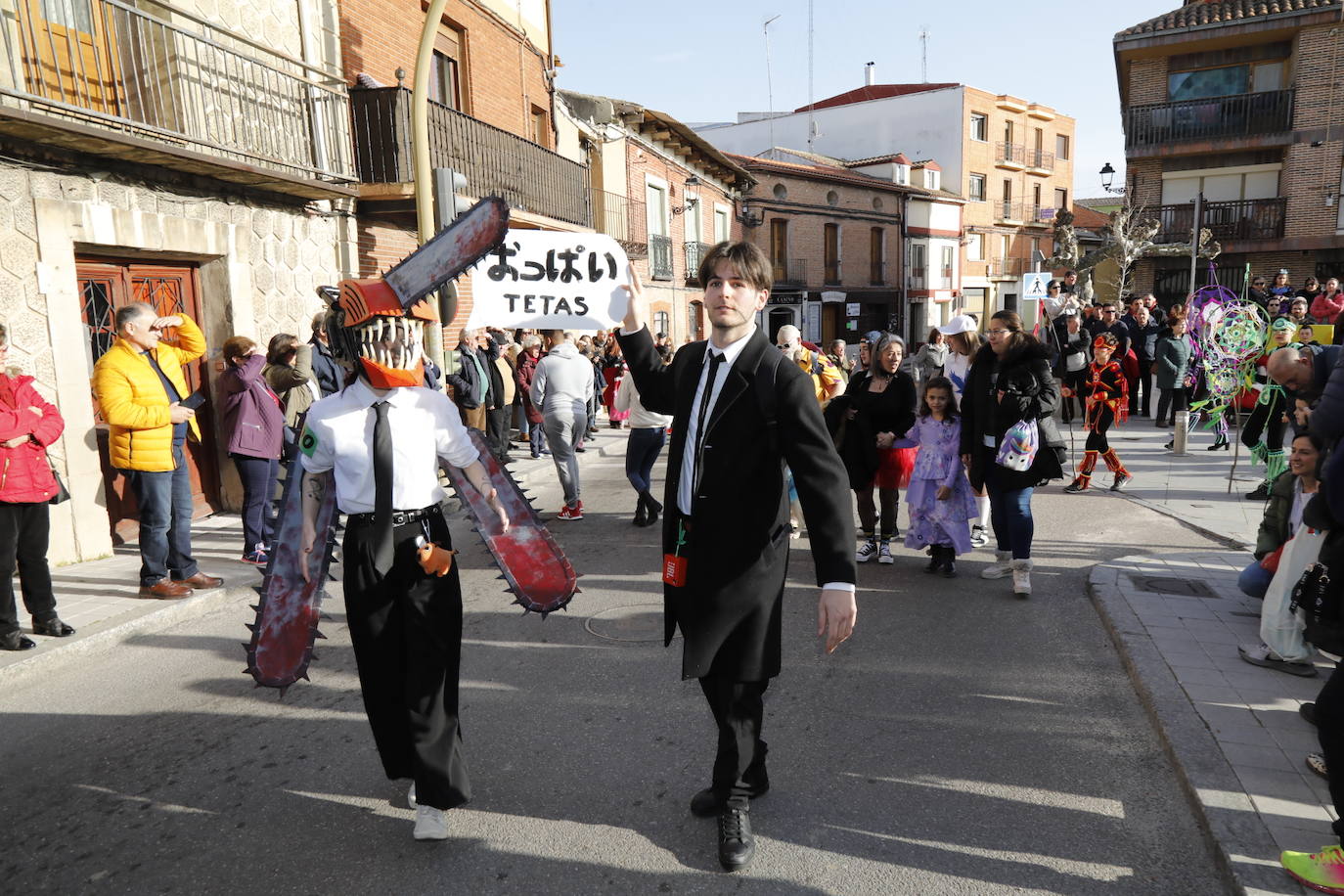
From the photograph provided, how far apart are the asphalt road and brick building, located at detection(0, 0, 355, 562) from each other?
9.43ft

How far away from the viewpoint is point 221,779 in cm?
364

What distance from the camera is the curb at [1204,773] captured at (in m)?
2.77

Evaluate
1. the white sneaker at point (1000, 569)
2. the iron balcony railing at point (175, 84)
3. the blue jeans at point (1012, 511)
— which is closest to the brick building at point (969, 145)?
the iron balcony railing at point (175, 84)

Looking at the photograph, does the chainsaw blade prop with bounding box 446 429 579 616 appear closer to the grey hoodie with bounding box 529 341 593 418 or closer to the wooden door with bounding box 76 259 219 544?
the wooden door with bounding box 76 259 219 544

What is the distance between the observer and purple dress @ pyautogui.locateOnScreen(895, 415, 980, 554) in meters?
6.27

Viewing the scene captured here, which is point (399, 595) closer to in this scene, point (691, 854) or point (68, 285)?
point (691, 854)

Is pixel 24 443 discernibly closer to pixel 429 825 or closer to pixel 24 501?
pixel 24 501

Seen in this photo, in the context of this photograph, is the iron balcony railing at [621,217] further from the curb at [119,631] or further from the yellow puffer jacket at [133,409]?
Answer: the curb at [119,631]

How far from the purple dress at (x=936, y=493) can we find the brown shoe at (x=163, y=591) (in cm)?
506

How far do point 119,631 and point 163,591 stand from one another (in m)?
0.60

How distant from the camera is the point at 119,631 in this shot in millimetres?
5340

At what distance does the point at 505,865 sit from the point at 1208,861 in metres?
2.36

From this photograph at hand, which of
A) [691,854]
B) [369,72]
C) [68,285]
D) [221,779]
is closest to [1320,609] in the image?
[691,854]

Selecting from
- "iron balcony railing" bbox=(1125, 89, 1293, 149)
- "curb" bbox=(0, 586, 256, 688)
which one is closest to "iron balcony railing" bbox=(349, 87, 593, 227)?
"curb" bbox=(0, 586, 256, 688)
